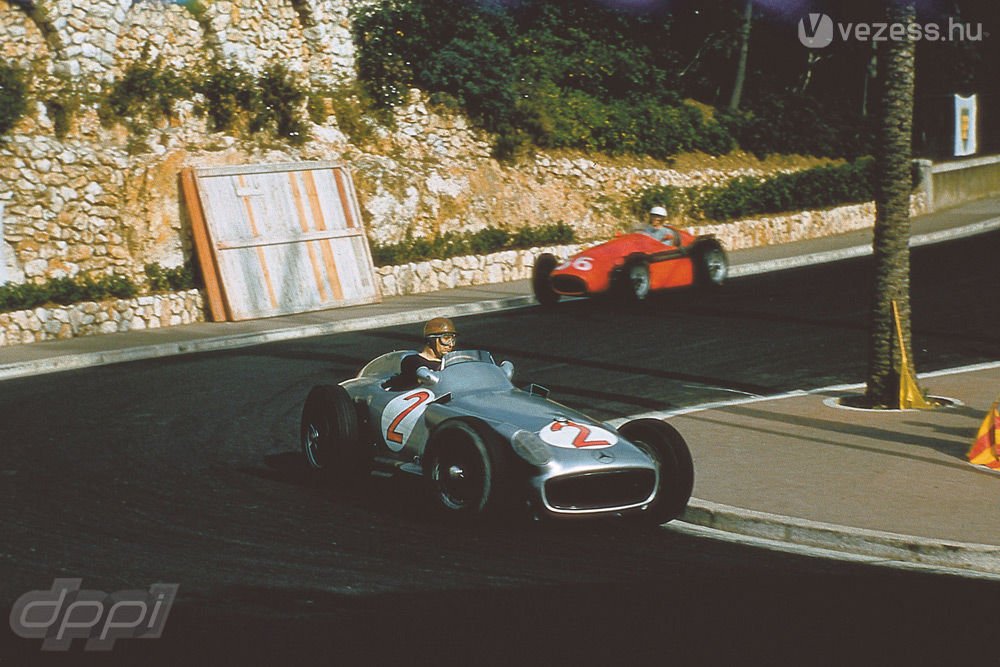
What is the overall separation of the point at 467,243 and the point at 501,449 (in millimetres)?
17722

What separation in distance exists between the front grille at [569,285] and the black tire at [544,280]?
164mm

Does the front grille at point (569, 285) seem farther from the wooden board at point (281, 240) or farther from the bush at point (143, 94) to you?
the bush at point (143, 94)

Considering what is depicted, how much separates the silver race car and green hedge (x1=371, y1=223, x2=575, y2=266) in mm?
15015

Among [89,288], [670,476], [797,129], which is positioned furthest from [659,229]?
[797,129]

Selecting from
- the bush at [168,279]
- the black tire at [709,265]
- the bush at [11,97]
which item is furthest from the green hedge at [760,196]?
the bush at [11,97]

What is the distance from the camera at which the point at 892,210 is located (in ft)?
44.4

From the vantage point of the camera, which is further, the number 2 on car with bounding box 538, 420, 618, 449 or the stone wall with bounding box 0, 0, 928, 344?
the stone wall with bounding box 0, 0, 928, 344

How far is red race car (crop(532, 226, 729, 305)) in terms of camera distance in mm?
21906

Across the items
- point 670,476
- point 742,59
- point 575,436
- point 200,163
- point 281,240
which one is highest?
point 200,163

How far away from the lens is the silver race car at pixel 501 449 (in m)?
9.23

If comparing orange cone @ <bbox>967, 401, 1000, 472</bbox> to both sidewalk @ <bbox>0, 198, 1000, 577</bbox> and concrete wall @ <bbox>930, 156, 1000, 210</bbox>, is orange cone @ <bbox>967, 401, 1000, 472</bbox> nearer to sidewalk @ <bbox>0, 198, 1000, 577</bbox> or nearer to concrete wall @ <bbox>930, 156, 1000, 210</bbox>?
sidewalk @ <bbox>0, 198, 1000, 577</bbox>

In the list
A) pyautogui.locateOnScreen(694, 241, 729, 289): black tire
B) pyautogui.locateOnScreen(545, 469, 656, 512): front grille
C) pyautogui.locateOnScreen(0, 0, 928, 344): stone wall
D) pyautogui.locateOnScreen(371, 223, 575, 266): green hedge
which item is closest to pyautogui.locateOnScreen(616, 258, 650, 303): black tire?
pyautogui.locateOnScreen(694, 241, 729, 289): black tire

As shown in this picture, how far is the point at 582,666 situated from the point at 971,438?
6.40 meters

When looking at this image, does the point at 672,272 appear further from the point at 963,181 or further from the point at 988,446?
the point at 963,181
